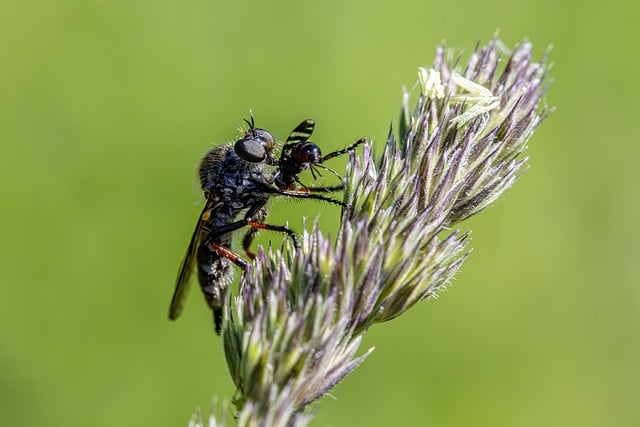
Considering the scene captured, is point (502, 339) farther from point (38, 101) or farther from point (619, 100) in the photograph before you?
point (38, 101)

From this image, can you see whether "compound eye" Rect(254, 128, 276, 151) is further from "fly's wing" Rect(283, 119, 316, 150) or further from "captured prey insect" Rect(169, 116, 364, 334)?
"fly's wing" Rect(283, 119, 316, 150)

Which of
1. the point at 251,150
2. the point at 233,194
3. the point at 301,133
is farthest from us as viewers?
the point at 233,194

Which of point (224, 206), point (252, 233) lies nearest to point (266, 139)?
point (224, 206)

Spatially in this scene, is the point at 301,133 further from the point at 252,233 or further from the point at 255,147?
the point at 252,233

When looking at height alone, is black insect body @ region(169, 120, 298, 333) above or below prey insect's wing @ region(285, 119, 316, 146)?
above

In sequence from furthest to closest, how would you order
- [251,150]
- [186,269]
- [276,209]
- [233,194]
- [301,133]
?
[276,209]
[186,269]
[233,194]
[251,150]
[301,133]

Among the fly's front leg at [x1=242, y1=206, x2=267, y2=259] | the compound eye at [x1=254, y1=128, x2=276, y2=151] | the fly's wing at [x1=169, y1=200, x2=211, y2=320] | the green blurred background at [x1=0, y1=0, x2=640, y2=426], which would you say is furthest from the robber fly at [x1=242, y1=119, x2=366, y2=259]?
the green blurred background at [x1=0, y1=0, x2=640, y2=426]

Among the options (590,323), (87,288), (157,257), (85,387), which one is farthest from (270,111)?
(590,323)
